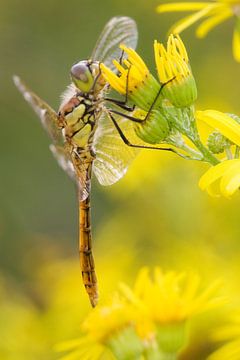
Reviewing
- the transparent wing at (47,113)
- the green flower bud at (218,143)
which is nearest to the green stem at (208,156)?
the green flower bud at (218,143)

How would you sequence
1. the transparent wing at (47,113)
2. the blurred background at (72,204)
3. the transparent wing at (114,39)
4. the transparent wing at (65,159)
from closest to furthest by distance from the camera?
1. the transparent wing at (114,39)
2. the transparent wing at (47,113)
3. the transparent wing at (65,159)
4. the blurred background at (72,204)

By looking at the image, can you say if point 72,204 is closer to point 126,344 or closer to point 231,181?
point 126,344

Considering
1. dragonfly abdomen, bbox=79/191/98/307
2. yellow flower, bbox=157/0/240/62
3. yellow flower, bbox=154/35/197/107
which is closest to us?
yellow flower, bbox=157/0/240/62

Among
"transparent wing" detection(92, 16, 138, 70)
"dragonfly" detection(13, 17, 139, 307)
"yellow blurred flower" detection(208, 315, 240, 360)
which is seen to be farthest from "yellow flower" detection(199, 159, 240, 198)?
"transparent wing" detection(92, 16, 138, 70)

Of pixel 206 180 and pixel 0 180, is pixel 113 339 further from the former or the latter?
pixel 0 180

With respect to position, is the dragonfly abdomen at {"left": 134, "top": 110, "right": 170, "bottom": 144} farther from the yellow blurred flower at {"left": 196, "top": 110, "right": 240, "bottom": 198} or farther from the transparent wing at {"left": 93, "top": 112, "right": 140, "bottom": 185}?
the transparent wing at {"left": 93, "top": 112, "right": 140, "bottom": 185}

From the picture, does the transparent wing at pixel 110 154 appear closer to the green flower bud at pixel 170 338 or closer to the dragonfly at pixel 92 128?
the dragonfly at pixel 92 128
